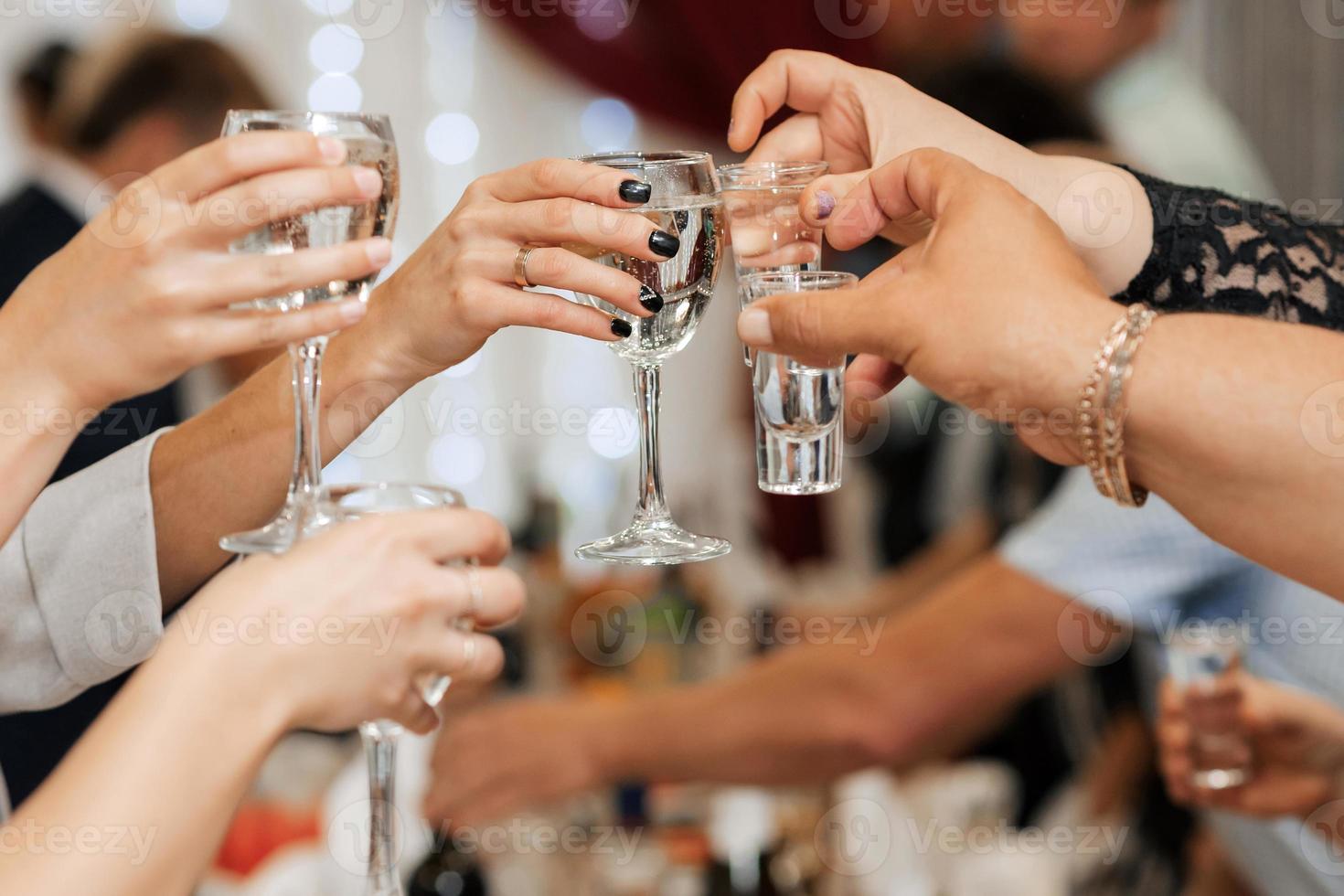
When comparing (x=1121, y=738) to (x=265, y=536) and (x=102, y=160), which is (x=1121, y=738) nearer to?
(x=265, y=536)

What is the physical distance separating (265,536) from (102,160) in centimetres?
181

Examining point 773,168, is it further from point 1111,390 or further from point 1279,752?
point 1279,752

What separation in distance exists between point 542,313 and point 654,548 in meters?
0.17

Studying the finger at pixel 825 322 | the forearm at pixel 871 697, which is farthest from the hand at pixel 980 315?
the forearm at pixel 871 697

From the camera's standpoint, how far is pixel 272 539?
29.7 inches

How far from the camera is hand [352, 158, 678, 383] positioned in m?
0.81

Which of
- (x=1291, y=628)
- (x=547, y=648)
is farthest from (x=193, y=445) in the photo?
(x=547, y=648)

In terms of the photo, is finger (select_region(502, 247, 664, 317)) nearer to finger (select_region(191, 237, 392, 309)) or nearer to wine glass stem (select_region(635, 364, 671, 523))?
wine glass stem (select_region(635, 364, 671, 523))

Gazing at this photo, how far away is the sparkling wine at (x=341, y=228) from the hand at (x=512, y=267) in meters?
0.12

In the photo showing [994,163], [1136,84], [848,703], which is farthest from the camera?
[1136,84]

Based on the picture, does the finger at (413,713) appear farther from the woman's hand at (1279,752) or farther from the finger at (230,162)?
the woman's hand at (1279,752)

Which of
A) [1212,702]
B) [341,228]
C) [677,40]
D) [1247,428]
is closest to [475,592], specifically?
[341,228]

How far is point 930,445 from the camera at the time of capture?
10.2 ft

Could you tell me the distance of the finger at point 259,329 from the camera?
2.25 ft
